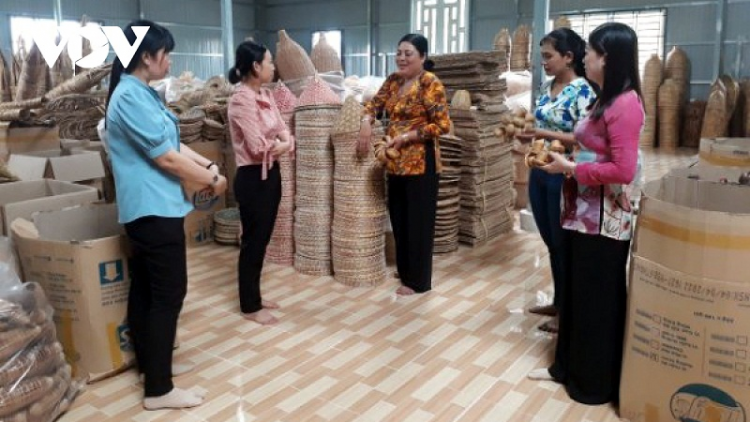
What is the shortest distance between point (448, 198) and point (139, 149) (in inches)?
105

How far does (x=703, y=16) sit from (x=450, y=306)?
10.9 metres

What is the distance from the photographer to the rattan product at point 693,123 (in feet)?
36.0

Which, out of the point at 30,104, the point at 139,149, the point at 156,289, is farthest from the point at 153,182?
the point at 30,104

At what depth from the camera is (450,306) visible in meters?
3.52

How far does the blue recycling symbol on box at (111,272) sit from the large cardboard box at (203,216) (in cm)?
209

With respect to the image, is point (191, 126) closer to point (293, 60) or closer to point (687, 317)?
point (293, 60)

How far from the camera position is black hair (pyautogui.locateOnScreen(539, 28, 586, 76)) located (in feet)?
9.52

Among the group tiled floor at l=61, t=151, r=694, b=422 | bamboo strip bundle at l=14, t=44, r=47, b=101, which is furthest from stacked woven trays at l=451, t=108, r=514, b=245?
bamboo strip bundle at l=14, t=44, r=47, b=101

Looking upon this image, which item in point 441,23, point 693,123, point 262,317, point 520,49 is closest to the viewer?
point 262,317

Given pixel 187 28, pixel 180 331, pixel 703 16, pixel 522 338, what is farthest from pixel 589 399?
pixel 187 28

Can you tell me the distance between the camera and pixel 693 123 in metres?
11.1

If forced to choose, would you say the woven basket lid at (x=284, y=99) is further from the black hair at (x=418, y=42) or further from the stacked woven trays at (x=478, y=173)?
the stacked woven trays at (x=478, y=173)

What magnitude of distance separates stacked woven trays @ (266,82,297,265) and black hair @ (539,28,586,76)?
1784mm

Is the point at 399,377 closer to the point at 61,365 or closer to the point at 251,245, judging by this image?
the point at 251,245
